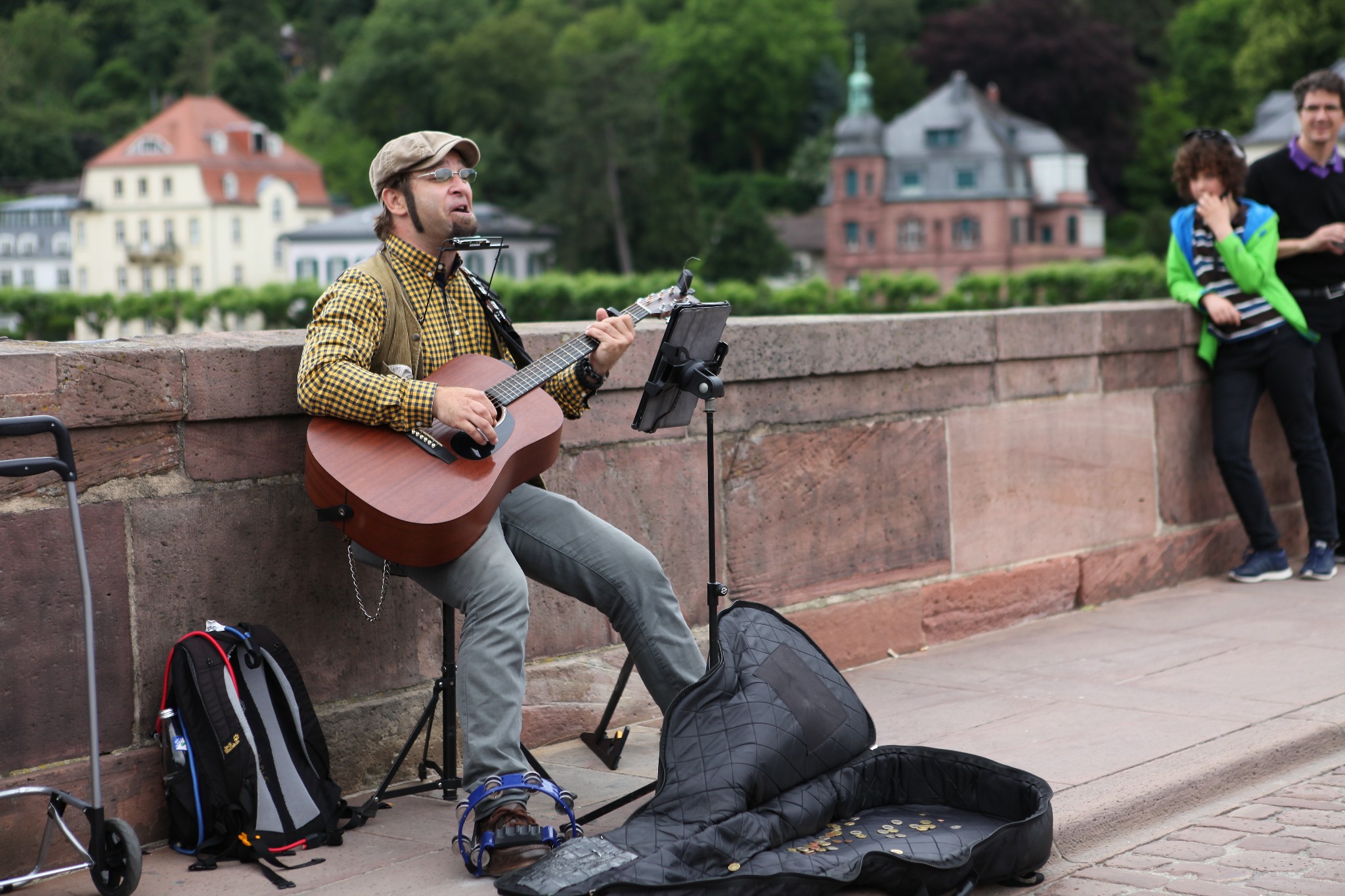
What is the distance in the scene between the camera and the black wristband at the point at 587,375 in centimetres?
391

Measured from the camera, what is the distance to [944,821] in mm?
3564

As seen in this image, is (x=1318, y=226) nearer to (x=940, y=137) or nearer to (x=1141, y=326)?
(x=1141, y=326)

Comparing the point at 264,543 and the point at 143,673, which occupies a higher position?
the point at 264,543

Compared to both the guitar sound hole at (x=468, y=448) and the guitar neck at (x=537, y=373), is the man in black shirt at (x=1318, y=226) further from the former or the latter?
the guitar sound hole at (x=468, y=448)

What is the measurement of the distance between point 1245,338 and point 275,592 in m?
4.60

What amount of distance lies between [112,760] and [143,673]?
0.71 ft

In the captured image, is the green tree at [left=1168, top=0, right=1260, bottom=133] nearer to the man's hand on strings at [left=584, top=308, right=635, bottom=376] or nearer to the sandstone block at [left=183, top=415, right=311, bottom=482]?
the man's hand on strings at [left=584, top=308, right=635, bottom=376]

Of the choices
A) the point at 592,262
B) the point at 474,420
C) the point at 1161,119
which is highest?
the point at 1161,119

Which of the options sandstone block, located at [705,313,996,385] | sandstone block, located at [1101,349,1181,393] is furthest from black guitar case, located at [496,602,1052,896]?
sandstone block, located at [1101,349,1181,393]

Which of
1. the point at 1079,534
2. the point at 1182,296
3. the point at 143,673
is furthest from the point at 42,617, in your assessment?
the point at 1182,296

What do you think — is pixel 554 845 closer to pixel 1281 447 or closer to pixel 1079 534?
pixel 1079 534

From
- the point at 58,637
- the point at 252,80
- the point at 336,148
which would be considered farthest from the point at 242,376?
the point at 252,80

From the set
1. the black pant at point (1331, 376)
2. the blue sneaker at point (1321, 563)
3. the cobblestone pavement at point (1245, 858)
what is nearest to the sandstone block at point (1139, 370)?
the black pant at point (1331, 376)

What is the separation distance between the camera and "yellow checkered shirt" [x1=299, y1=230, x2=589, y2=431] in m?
3.48
